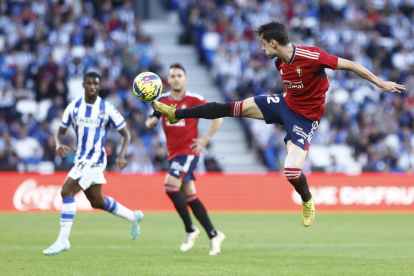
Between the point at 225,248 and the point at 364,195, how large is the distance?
9.82 meters

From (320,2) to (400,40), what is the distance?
11.7 feet

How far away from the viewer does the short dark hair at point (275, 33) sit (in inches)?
337

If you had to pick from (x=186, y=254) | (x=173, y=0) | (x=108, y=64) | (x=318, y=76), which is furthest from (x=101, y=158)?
(x=173, y=0)

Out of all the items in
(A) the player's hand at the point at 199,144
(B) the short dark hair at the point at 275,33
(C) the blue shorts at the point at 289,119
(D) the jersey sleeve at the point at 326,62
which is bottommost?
(A) the player's hand at the point at 199,144

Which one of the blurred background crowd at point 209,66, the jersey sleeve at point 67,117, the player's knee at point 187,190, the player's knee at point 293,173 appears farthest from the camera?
the blurred background crowd at point 209,66

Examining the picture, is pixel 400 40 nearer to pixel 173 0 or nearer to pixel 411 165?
pixel 411 165

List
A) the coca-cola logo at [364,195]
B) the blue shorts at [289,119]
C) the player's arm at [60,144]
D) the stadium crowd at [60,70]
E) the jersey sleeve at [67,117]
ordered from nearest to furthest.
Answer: the blue shorts at [289,119], the player's arm at [60,144], the jersey sleeve at [67,117], the coca-cola logo at [364,195], the stadium crowd at [60,70]

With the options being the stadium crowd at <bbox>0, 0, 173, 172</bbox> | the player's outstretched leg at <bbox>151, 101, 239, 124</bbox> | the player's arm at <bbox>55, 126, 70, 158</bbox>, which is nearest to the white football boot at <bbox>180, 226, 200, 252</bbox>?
the player's arm at <bbox>55, 126, 70, 158</bbox>

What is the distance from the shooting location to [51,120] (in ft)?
67.6

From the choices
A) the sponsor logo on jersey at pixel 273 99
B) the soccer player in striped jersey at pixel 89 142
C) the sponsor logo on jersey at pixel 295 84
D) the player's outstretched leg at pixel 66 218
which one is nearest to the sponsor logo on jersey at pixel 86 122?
the soccer player in striped jersey at pixel 89 142

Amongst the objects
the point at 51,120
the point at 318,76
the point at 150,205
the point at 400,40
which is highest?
the point at 400,40

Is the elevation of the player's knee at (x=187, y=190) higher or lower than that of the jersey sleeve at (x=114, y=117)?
lower

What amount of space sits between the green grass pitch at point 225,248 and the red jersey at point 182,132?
156cm

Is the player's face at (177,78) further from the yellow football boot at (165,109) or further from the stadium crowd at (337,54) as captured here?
the stadium crowd at (337,54)
